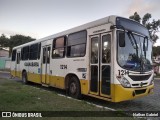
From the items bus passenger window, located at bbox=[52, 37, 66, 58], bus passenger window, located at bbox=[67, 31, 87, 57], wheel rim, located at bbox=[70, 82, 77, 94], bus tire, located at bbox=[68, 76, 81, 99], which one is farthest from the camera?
bus passenger window, located at bbox=[52, 37, 66, 58]

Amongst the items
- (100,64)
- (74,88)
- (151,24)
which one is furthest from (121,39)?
(151,24)

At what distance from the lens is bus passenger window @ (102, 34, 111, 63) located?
7.79 m

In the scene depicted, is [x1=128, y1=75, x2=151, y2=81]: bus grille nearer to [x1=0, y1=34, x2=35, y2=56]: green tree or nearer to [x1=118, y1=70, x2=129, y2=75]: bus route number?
[x1=118, y1=70, x2=129, y2=75]: bus route number

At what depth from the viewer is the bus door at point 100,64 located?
7.77 meters

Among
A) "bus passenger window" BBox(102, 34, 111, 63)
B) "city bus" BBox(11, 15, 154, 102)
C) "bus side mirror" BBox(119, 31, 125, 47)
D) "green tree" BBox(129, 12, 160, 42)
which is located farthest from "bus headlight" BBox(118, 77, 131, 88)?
"green tree" BBox(129, 12, 160, 42)

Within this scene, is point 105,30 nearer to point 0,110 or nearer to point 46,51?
point 0,110

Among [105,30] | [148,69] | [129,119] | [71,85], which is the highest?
[105,30]

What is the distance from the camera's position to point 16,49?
1853 centimetres

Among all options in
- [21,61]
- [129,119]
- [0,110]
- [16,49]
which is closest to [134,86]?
[129,119]

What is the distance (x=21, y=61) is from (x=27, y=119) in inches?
460

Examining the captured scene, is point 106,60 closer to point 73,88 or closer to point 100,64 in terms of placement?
point 100,64

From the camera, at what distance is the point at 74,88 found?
9734 millimetres

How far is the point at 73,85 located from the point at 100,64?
2.24 metres

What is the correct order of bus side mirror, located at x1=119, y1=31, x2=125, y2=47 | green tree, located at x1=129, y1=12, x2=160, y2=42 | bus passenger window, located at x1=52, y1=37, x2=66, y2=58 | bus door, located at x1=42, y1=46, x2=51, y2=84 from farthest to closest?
green tree, located at x1=129, y1=12, x2=160, y2=42
bus door, located at x1=42, y1=46, x2=51, y2=84
bus passenger window, located at x1=52, y1=37, x2=66, y2=58
bus side mirror, located at x1=119, y1=31, x2=125, y2=47
